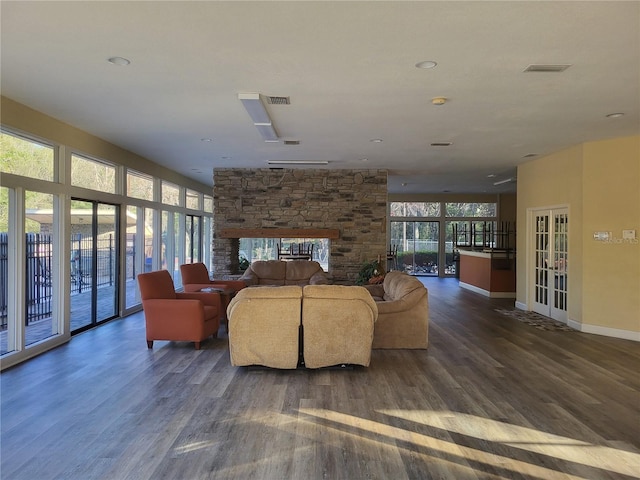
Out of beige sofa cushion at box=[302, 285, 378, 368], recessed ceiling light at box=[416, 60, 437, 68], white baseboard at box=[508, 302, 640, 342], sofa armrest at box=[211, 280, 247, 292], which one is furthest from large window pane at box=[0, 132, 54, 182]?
white baseboard at box=[508, 302, 640, 342]

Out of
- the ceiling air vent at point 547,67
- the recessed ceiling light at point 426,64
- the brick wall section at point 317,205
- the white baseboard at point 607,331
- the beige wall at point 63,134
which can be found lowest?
the white baseboard at point 607,331

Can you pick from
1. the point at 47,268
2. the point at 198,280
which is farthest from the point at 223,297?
the point at 47,268

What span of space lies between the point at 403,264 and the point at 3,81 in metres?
13.3

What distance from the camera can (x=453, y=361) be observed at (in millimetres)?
5035

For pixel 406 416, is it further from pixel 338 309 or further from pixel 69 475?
pixel 69 475

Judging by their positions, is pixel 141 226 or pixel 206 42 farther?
pixel 141 226

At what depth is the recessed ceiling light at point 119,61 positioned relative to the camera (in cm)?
356

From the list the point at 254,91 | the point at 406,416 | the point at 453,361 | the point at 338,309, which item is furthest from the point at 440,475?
the point at 254,91

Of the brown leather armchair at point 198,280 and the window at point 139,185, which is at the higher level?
the window at point 139,185

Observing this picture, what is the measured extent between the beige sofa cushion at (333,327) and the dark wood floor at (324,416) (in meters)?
0.22

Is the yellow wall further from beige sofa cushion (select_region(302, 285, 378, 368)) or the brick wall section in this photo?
beige sofa cushion (select_region(302, 285, 378, 368))

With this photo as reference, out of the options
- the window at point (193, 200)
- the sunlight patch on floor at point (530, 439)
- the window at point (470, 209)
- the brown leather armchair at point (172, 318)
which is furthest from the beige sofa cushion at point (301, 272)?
the window at point (470, 209)

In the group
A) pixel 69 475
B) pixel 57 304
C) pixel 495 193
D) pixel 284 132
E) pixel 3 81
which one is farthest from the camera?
pixel 495 193

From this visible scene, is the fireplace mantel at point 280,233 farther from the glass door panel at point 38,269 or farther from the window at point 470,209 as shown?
the window at point 470,209
